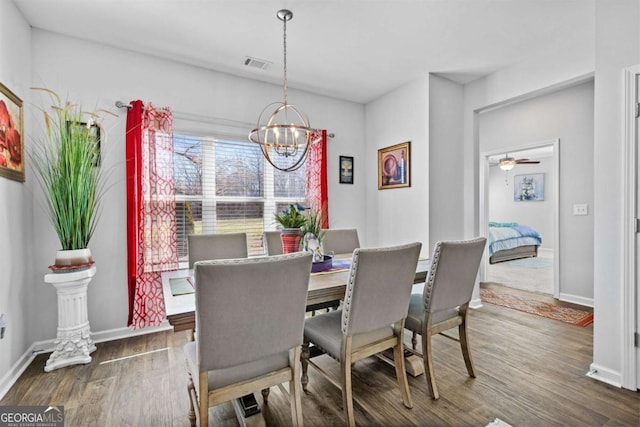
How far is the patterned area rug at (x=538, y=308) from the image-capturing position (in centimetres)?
312

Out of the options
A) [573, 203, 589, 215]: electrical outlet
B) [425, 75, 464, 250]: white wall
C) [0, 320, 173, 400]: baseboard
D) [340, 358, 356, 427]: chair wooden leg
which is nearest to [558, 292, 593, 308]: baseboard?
[573, 203, 589, 215]: electrical outlet

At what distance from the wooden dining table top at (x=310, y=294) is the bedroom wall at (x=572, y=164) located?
2.65 m

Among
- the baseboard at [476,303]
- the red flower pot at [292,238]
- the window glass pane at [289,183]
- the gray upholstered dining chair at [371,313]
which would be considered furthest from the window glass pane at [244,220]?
the baseboard at [476,303]

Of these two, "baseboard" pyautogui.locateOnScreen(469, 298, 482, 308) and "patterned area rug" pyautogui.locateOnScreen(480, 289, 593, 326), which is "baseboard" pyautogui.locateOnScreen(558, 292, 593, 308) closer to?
"patterned area rug" pyautogui.locateOnScreen(480, 289, 593, 326)

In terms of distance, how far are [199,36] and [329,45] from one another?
3.78 ft

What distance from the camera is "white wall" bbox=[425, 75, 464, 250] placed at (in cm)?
344

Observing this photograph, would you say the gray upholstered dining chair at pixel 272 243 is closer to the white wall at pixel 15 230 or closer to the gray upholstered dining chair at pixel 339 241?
the gray upholstered dining chair at pixel 339 241

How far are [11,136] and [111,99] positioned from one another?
0.86m

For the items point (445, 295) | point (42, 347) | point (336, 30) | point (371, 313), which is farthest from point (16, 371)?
point (336, 30)

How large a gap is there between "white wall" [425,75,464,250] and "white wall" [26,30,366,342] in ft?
6.71

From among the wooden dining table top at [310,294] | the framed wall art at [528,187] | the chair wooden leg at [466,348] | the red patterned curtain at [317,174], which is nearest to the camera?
the wooden dining table top at [310,294]

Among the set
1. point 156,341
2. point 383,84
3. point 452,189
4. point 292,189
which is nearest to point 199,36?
point 292,189

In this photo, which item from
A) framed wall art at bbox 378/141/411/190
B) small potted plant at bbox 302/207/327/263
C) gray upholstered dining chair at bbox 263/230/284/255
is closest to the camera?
small potted plant at bbox 302/207/327/263

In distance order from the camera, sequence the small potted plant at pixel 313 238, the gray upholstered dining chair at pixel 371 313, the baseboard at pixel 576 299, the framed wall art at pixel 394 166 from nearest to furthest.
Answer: the gray upholstered dining chair at pixel 371 313 < the small potted plant at pixel 313 238 < the baseboard at pixel 576 299 < the framed wall art at pixel 394 166
